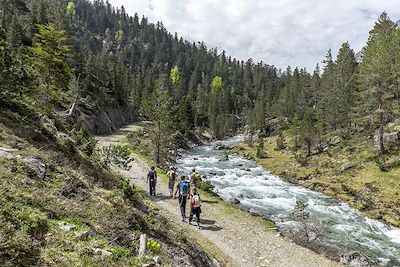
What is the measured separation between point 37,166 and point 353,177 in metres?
37.8

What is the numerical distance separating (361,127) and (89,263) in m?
61.7

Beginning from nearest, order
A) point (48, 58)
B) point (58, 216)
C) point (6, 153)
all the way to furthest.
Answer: point (58, 216), point (6, 153), point (48, 58)

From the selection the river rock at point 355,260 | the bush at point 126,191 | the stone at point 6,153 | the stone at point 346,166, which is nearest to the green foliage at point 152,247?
the stone at point 6,153

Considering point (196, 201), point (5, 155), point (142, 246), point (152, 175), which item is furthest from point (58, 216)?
point (152, 175)

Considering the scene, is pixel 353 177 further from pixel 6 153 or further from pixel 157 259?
pixel 6 153

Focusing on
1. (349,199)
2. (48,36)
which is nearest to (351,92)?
(349,199)

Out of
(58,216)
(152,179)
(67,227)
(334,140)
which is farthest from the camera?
(334,140)

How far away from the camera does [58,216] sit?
32.3ft

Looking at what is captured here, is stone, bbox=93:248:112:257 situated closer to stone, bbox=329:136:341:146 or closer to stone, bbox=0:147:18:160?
stone, bbox=0:147:18:160

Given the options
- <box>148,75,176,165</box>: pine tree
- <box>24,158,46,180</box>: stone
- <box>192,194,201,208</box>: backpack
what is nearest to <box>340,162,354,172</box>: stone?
<box>148,75,176,165</box>: pine tree

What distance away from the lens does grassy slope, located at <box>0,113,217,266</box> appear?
7590 mm

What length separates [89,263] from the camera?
785cm

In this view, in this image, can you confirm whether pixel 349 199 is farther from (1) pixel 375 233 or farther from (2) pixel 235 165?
(2) pixel 235 165

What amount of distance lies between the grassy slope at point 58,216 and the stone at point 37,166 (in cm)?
22
